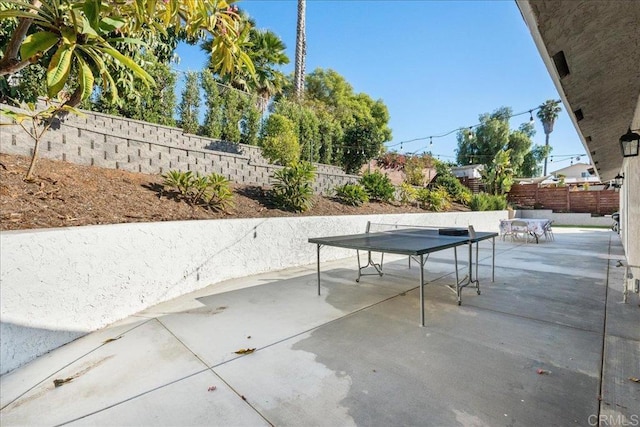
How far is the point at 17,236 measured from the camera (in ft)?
8.28

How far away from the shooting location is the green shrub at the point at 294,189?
6855 mm

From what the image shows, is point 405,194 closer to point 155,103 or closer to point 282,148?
point 282,148

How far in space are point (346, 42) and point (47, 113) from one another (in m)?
14.1

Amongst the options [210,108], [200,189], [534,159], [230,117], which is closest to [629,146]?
[200,189]

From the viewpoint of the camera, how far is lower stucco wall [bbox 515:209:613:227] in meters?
16.9

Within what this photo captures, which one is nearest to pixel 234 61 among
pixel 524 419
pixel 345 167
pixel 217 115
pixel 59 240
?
pixel 59 240

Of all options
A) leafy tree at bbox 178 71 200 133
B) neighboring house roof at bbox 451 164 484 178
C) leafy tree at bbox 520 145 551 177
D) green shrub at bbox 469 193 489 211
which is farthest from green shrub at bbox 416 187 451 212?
leafy tree at bbox 520 145 551 177

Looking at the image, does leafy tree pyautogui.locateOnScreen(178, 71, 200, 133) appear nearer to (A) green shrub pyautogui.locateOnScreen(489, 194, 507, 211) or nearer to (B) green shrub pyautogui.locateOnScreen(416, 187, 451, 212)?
(B) green shrub pyautogui.locateOnScreen(416, 187, 451, 212)

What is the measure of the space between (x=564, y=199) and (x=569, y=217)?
146 centimetres

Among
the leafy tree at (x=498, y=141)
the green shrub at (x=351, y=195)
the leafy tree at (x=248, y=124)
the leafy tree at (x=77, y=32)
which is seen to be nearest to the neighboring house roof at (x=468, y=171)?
the leafy tree at (x=498, y=141)

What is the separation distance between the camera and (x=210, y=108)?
1034 centimetres

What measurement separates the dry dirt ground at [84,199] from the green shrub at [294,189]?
20.4 inches

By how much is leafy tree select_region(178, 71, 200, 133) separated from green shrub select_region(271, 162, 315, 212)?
4.93 meters

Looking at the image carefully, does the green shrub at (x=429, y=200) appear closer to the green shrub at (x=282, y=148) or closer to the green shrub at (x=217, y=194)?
the green shrub at (x=282, y=148)
